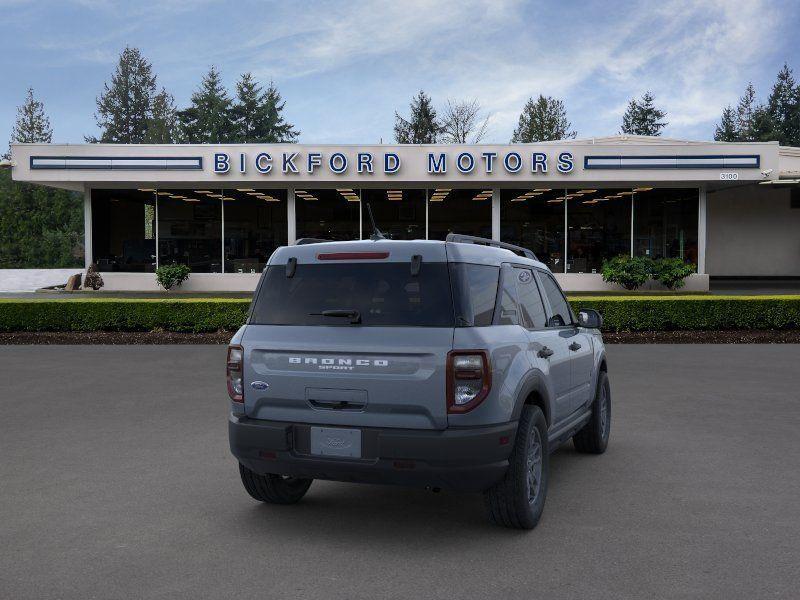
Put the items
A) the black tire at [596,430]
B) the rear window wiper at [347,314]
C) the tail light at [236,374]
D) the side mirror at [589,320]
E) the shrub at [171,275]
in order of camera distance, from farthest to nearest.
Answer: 1. the shrub at [171,275]
2. the black tire at [596,430]
3. the side mirror at [589,320]
4. the tail light at [236,374]
5. the rear window wiper at [347,314]

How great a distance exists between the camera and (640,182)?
90.6ft

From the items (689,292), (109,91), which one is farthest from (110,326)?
(109,91)

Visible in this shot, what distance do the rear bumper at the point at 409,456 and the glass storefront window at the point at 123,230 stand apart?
25.0 m

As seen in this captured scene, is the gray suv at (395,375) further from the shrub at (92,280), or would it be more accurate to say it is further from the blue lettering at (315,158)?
the shrub at (92,280)

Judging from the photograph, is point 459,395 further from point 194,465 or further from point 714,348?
point 714,348

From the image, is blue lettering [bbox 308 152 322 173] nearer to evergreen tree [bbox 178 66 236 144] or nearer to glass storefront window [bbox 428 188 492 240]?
glass storefront window [bbox 428 188 492 240]

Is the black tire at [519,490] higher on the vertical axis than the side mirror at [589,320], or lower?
lower

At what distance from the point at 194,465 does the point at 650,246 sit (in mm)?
24109

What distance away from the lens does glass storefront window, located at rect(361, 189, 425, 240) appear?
1112 inches

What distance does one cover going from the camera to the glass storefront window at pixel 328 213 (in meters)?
28.2

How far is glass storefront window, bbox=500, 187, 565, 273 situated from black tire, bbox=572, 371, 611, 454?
70.1ft

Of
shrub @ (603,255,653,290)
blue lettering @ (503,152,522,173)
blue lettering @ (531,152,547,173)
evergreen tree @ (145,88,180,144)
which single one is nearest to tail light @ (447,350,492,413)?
blue lettering @ (503,152,522,173)

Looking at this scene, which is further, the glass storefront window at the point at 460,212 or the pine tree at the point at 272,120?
the pine tree at the point at 272,120

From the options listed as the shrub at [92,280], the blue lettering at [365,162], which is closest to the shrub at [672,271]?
the blue lettering at [365,162]
